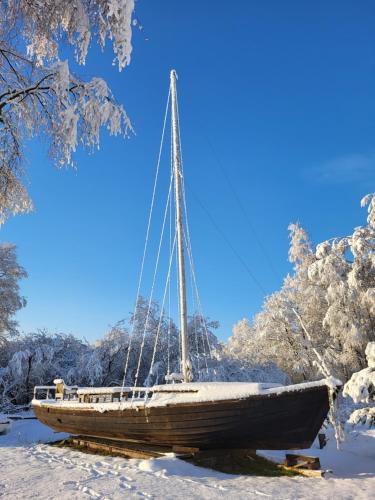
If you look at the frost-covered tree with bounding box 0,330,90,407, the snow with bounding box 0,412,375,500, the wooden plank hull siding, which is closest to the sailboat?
the wooden plank hull siding

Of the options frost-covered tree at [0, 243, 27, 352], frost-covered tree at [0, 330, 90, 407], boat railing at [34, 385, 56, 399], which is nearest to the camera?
boat railing at [34, 385, 56, 399]

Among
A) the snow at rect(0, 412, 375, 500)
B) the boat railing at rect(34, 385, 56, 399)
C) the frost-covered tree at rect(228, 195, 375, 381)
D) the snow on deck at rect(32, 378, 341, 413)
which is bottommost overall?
the snow at rect(0, 412, 375, 500)

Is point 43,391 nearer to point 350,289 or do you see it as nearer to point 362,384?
point 350,289

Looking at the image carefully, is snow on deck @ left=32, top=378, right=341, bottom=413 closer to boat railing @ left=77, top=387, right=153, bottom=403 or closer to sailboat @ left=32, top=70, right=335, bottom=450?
sailboat @ left=32, top=70, right=335, bottom=450

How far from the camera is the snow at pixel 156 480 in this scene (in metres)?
6.82

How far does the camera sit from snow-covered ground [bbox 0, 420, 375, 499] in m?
Answer: 6.84

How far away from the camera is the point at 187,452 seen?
971 cm

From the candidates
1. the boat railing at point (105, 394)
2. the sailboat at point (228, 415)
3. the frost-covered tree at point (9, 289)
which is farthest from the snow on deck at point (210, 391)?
the frost-covered tree at point (9, 289)

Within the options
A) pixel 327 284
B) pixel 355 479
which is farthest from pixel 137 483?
pixel 327 284

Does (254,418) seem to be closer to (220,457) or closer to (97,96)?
(220,457)

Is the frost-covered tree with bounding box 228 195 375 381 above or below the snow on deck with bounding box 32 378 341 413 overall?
above

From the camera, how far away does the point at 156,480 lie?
757cm

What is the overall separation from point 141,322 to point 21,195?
22087 mm

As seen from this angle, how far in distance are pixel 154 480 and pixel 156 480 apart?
0.04 metres
